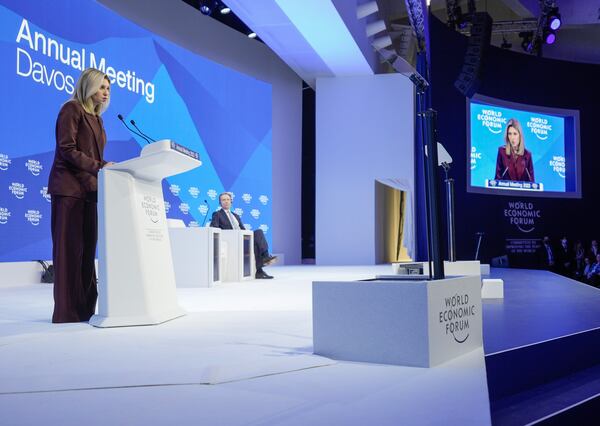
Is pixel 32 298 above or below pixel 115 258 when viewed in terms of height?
below

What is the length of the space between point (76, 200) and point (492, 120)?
9412 millimetres

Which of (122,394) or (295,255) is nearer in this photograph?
(122,394)

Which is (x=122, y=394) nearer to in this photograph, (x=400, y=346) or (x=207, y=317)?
(x=400, y=346)

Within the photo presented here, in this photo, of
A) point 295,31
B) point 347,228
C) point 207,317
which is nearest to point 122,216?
point 207,317

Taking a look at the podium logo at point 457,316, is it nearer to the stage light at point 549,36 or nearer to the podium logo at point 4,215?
the podium logo at point 4,215

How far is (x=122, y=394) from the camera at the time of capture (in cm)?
146

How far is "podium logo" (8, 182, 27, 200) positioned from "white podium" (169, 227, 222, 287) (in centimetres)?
147

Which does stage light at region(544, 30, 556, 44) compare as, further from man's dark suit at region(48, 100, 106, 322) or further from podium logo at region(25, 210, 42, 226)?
man's dark suit at region(48, 100, 106, 322)

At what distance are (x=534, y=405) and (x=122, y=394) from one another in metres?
1.19

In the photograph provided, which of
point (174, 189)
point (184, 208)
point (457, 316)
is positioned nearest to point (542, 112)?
point (184, 208)

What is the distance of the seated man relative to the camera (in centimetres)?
650

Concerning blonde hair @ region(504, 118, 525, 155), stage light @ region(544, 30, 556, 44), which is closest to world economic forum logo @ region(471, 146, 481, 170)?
blonde hair @ region(504, 118, 525, 155)

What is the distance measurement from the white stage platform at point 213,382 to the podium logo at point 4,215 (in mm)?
3291

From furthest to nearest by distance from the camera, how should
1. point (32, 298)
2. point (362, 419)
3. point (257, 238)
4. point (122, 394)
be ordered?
point (257, 238)
point (32, 298)
point (122, 394)
point (362, 419)
